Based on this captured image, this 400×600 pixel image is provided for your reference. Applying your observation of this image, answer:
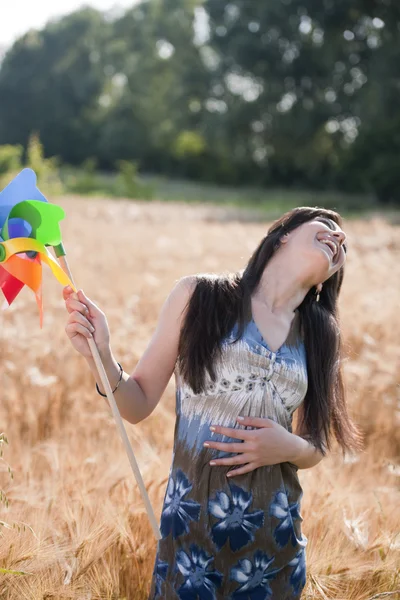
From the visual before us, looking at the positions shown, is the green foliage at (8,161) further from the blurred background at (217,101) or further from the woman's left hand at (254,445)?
the woman's left hand at (254,445)

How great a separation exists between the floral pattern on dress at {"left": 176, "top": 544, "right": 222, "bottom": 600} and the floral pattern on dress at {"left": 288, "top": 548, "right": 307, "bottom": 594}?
0.58 ft

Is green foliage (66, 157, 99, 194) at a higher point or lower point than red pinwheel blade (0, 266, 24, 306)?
higher

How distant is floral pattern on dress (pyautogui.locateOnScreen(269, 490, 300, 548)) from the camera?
1597mm

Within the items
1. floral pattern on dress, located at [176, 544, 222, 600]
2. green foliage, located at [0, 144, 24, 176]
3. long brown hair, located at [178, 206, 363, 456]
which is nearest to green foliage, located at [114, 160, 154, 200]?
green foliage, located at [0, 144, 24, 176]

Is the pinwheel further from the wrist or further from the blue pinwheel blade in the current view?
the wrist

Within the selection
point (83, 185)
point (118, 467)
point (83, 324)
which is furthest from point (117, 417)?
point (83, 185)

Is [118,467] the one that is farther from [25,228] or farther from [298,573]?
[25,228]

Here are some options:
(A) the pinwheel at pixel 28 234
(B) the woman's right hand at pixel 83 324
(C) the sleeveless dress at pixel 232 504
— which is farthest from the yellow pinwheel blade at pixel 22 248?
(C) the sleeveless dress at pixel 232 504

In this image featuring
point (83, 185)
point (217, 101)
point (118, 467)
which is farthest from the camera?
point (217, 101)

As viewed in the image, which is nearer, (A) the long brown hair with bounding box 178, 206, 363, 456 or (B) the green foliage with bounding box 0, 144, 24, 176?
(A) the long brown hair with bounding box 178, 206, 363, 456

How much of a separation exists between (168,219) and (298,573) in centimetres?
1186

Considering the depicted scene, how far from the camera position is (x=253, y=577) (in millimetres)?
1573

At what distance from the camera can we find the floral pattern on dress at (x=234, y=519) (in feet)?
5.14

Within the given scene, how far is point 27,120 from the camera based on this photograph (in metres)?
41.2
